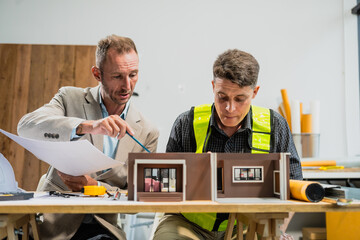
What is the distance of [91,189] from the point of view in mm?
1403

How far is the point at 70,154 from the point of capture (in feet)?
4.21

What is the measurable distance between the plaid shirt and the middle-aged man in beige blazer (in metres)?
0.20

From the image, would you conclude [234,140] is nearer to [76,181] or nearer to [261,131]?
[261,131]

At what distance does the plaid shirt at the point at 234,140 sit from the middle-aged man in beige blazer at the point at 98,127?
0.20 meters

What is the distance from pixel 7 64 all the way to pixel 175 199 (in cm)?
298

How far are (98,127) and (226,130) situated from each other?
27.7 inches

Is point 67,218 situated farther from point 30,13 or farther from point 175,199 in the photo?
point 30,13

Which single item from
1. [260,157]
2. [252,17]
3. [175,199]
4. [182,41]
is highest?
[252,17]

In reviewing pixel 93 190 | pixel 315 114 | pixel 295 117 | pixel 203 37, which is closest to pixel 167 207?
pixel 93 190

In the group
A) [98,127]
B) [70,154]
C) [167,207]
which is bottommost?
[167,207]

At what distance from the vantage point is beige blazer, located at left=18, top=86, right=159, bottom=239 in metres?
1.57

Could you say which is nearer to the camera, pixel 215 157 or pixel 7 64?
pixel 215 157

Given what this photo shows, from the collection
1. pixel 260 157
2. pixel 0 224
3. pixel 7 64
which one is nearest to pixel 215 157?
pixel 260 157

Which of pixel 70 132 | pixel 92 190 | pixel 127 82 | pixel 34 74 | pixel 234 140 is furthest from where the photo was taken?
pixel 34 74
